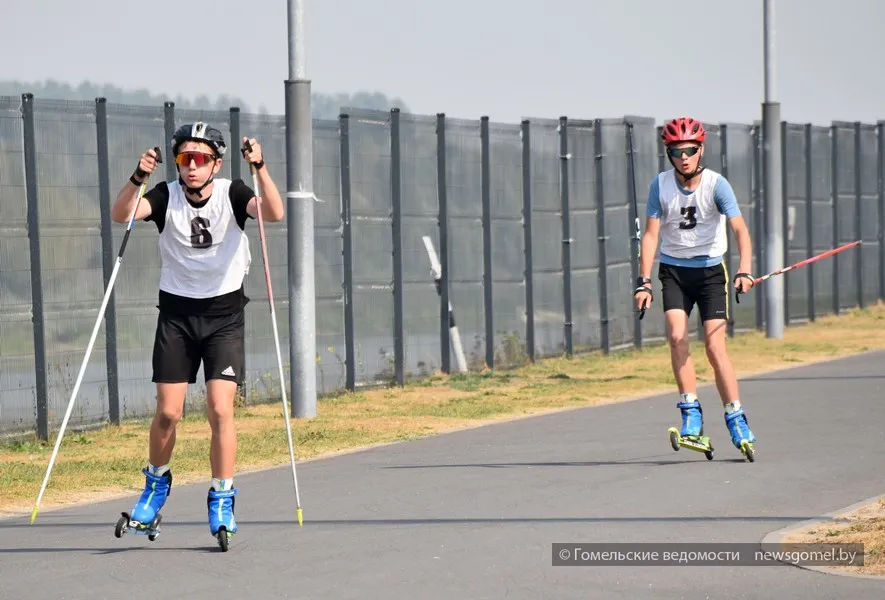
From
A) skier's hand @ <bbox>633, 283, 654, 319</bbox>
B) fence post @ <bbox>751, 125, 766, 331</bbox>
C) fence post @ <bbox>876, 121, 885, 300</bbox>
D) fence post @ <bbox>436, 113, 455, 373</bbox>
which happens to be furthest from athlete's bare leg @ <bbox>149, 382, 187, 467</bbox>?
fence post @ <bbox>876, 121, 885, 300</bbox>

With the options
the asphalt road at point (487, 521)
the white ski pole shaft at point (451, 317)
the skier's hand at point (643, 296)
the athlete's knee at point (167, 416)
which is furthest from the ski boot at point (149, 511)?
the white ski pole shaft at point (451, 317)

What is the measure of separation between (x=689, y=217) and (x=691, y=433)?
1545 mm

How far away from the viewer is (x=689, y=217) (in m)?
11.5

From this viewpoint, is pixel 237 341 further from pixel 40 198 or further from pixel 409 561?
pixel 40 198

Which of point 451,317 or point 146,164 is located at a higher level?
point 146,164

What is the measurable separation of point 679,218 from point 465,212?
28.3 feet

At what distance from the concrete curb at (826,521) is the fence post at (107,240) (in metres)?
7.88

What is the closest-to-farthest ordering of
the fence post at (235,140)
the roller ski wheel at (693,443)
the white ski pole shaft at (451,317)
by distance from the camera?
the roller ski wheel at (693,443) → the fence post at (235,140) → the white ski pole shaft at (451,317)

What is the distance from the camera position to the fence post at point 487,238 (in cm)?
2020

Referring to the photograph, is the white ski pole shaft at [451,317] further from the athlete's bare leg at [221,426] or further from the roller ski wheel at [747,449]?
the athlete's bare leg at [221,426]

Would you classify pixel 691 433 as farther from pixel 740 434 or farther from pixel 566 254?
pixel 566 254

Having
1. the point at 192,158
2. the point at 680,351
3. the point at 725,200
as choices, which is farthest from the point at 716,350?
the point at 192,158

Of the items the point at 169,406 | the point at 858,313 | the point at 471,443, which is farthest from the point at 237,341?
the point at 858,313

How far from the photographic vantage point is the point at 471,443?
13281 millimetres
